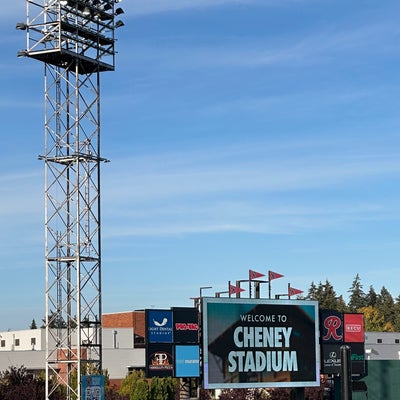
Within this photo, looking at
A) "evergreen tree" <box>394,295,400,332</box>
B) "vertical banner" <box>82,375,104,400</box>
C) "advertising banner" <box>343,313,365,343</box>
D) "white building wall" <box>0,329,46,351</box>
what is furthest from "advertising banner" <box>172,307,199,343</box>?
"evergreen tree" <box>394,295,400,332</box>

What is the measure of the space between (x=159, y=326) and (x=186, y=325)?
1.36 m

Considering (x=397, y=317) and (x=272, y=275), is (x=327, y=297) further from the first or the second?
(x=272, y=275)

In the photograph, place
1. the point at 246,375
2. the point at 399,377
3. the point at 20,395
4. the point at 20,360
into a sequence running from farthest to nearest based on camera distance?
the point at 20,360
the point at 399,377
the point at 20,395
the point at 246,375

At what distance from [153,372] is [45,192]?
473 inches

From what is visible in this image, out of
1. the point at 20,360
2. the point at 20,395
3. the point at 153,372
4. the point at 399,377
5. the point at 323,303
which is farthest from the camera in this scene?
the point at 323,303

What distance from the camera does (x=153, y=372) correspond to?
41.6 m

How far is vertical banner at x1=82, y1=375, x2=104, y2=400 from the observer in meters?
46.0

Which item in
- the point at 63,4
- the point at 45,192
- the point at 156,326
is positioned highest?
the point at 63,4

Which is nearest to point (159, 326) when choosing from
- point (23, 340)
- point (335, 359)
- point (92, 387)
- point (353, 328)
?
point (92, 387)

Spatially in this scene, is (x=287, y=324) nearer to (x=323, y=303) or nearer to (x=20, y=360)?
(x=20, y=360)

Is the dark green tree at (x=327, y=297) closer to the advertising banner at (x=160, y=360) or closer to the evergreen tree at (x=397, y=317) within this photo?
the evergreen tree at (x=397, y=317)

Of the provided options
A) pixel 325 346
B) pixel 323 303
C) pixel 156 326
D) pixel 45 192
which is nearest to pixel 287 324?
pixel 325 346

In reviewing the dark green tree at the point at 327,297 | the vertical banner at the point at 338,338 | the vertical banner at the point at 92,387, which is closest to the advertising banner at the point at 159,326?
the vertical banner at the point at 92,387

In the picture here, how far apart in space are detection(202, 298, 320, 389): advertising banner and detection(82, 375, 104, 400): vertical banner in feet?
21.3
